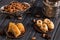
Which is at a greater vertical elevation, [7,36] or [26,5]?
[26,5]

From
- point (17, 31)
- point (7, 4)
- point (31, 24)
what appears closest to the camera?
point (17, 31)

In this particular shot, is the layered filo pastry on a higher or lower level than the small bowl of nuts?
lower

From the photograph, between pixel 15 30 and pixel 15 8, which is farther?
pixel 15 8

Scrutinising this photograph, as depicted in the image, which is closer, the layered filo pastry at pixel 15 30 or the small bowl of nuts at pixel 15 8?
the layered filo pastry at pixel 15 30

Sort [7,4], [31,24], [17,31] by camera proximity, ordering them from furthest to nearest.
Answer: [7,4]
[31,24]
[17,31]

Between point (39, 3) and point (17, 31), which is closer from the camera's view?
point (17, 31)

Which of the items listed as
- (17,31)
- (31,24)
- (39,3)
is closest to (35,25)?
(31,24)

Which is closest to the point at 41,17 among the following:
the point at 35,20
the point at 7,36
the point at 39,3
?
the point at 35,20

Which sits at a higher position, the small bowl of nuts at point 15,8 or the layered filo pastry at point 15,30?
the small bowl of nuts at point 15,8

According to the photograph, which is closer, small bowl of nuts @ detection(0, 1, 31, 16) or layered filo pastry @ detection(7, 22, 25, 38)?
layered filo pastry @ detection(7, 22, 25, 38)

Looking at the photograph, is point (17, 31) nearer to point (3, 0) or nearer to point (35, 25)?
point (35, 25)
